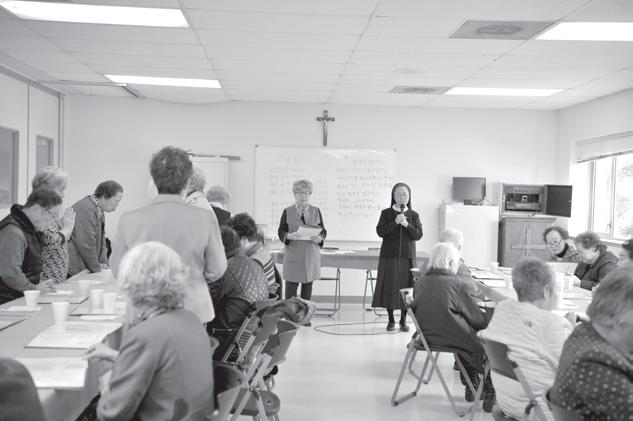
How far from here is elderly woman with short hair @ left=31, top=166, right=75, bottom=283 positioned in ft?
13.3

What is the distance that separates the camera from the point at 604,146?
293 inches

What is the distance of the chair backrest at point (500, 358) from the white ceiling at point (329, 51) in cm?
213

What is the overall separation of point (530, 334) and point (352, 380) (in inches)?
91.6

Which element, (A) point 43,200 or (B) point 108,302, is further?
(A) point 43,200

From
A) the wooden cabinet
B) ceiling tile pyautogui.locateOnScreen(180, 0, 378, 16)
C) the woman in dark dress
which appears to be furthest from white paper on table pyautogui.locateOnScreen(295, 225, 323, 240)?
the wooden cabinet

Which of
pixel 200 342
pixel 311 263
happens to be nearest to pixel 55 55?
pixel 311 263

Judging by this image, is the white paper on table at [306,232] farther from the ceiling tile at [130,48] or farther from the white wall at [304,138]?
the white wall at [304,138]

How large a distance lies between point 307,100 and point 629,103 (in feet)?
12.2

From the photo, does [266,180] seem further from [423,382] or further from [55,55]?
[423,382]

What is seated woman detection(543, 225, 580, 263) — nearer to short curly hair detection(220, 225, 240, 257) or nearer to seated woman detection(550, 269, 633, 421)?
short curly hair detection(220, 225, 240, 257)

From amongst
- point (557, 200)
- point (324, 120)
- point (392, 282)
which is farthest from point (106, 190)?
point (557, 200)

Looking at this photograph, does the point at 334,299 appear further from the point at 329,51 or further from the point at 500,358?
the point at 500,358

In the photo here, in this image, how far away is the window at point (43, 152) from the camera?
25.0ft

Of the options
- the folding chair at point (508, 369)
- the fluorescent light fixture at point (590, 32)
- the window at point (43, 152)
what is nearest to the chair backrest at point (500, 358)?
the folding chair at point (508, 369)
